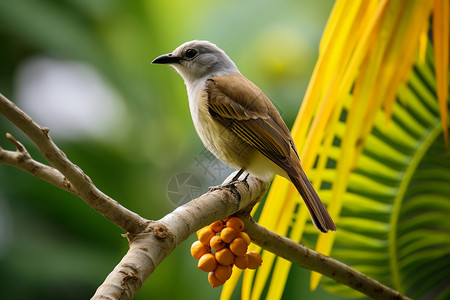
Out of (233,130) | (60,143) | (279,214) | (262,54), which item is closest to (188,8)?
(262,54)

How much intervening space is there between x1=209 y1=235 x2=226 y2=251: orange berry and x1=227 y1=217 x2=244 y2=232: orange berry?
0.05 metres

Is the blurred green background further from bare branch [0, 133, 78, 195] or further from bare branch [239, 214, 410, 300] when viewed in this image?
bare branch [0, 133, 78, 195]

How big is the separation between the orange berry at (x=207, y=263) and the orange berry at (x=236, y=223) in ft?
0.32

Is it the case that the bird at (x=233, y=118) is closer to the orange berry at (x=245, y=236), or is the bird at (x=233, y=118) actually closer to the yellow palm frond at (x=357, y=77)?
the yellow palm frond at (x=357, y=77)

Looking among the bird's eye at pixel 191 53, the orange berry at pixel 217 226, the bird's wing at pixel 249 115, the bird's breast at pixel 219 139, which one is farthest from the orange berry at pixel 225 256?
the bird's eye at pixel 191 53

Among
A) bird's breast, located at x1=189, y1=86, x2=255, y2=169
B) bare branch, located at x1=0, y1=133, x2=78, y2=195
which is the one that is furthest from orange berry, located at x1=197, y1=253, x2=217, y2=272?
bird's breast, located at x1=189, y1=86, x2=255, y2=169

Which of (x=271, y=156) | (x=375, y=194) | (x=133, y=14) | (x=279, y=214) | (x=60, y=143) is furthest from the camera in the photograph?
(x=133, y=14)

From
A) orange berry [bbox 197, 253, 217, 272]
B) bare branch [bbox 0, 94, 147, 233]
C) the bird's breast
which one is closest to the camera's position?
bare branch [bbox 0, 94, 147, 233]

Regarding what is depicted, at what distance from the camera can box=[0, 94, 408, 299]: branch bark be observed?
2.69ft

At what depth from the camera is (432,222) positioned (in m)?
2.05

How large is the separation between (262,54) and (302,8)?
17.9 inches

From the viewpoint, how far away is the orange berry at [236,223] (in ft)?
4.08

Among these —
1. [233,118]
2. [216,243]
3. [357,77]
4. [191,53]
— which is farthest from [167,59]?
[216,243]

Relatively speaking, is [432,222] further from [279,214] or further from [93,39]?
[93,39]
